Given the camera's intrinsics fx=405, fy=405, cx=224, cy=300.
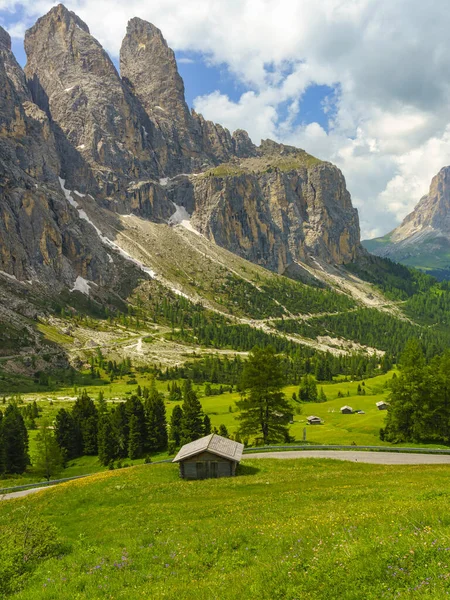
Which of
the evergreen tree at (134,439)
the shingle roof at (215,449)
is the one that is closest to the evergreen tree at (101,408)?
the evergreen tree at (134,439)

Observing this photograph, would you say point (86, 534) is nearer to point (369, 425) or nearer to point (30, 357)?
point (369, 425)

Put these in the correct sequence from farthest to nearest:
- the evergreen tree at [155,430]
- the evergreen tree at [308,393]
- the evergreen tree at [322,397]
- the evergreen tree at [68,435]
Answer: the evergreen tree at [308,393], the evergreen tree at [322,397], the evergreen tree at [68,435], the evergreen tree at [155,430]

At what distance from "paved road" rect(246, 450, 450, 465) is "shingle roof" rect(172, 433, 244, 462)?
217 inches

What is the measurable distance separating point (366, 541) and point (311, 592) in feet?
9.38

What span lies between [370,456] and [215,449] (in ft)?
56.1

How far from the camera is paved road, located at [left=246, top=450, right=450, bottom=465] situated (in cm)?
3909

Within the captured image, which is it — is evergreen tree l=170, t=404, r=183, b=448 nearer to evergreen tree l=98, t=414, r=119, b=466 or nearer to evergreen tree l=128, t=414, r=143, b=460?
evergreen tree l=128, t=414, r=143, b=460

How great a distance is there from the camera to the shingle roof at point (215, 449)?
116ft

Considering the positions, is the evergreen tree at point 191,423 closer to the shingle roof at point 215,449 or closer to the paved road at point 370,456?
the paved road at point 370,456

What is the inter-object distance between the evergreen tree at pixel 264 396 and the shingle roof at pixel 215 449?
12596mm

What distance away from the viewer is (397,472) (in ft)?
102

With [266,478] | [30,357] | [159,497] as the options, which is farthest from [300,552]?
[30,357]

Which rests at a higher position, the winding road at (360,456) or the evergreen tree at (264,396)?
the evergreen tree at (264,396)

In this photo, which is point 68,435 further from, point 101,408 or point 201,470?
point 201,470
